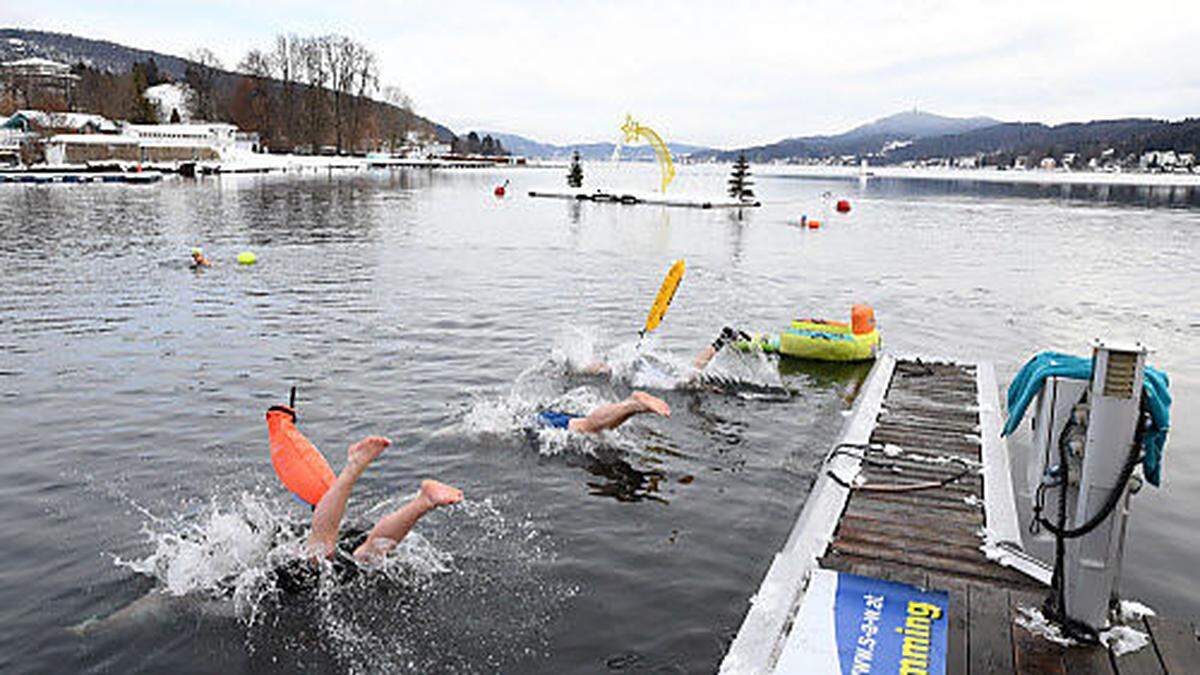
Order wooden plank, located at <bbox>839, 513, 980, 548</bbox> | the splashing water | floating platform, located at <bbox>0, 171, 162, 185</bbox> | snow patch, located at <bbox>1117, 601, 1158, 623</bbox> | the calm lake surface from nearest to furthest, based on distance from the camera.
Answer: snow patch, located at <bbox>1117, 601, 1158, 623</bbox>
the splashing water
the calm lake surface
wooden plank, located at <bbox>839, 513, 980, 548</bbox>
floating platform, located at <bbox>0, 171, 162, 185</bbox>

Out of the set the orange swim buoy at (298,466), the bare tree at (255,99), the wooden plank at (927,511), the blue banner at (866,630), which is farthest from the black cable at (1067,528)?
the bare tree at (255,99)

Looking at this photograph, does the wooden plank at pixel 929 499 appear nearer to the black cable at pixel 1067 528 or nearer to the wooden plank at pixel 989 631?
the wooden plank at pixel 989 631

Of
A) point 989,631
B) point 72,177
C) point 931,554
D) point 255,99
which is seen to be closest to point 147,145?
point 72,177

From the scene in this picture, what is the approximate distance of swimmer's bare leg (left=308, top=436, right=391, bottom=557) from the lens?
6637 mm

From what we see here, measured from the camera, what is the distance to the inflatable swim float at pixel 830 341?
51.6 feet

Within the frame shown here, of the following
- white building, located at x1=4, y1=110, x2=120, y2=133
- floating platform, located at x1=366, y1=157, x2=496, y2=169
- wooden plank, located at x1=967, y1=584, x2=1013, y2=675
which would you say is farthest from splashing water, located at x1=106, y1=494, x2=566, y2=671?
floating platform, located at x1=366, y1=157, x2=496, y2=169

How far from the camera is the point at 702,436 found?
37.4 ft

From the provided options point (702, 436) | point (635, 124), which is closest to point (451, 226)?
point (635, 124)

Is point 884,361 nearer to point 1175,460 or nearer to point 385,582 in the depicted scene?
point 1175,460

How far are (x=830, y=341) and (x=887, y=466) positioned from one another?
6.86 m

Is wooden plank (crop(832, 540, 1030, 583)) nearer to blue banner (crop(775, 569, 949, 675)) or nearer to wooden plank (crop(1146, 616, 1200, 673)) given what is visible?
blue banner (crop(775, 569, 949, 675))

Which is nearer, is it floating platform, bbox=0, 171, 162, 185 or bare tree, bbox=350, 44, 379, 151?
floating platform, bbox=0, 171, 162, 185

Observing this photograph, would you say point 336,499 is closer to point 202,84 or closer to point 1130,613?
point 1130,613

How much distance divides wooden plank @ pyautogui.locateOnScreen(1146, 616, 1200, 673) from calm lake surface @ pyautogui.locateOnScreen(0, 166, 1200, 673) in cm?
243
